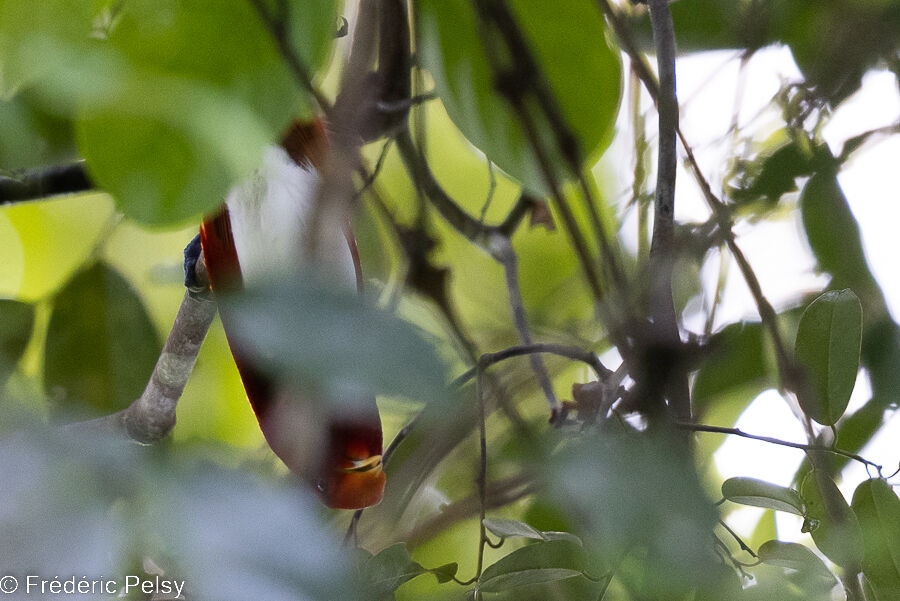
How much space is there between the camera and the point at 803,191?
0.34 m

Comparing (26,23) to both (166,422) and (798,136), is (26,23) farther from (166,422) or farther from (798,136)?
(798,136)

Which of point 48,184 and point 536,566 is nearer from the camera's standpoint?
point 536,566

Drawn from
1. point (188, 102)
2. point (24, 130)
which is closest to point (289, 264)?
point (188, 102)

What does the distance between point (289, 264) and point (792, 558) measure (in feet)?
0.64

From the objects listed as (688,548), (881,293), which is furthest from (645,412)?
(881,293)

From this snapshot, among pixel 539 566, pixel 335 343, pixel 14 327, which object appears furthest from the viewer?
pixel 14 327

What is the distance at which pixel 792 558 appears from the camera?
25cm

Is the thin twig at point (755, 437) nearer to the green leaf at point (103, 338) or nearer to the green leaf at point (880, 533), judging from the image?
the green leaf at point (880, 533)

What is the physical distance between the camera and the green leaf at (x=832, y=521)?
24 centimetres

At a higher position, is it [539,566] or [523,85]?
[523,85]

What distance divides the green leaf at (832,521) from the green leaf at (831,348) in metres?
0.02

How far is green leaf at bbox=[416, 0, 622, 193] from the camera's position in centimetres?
26

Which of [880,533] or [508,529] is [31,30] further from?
[880,533]

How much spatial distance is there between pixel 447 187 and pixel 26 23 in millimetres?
225
